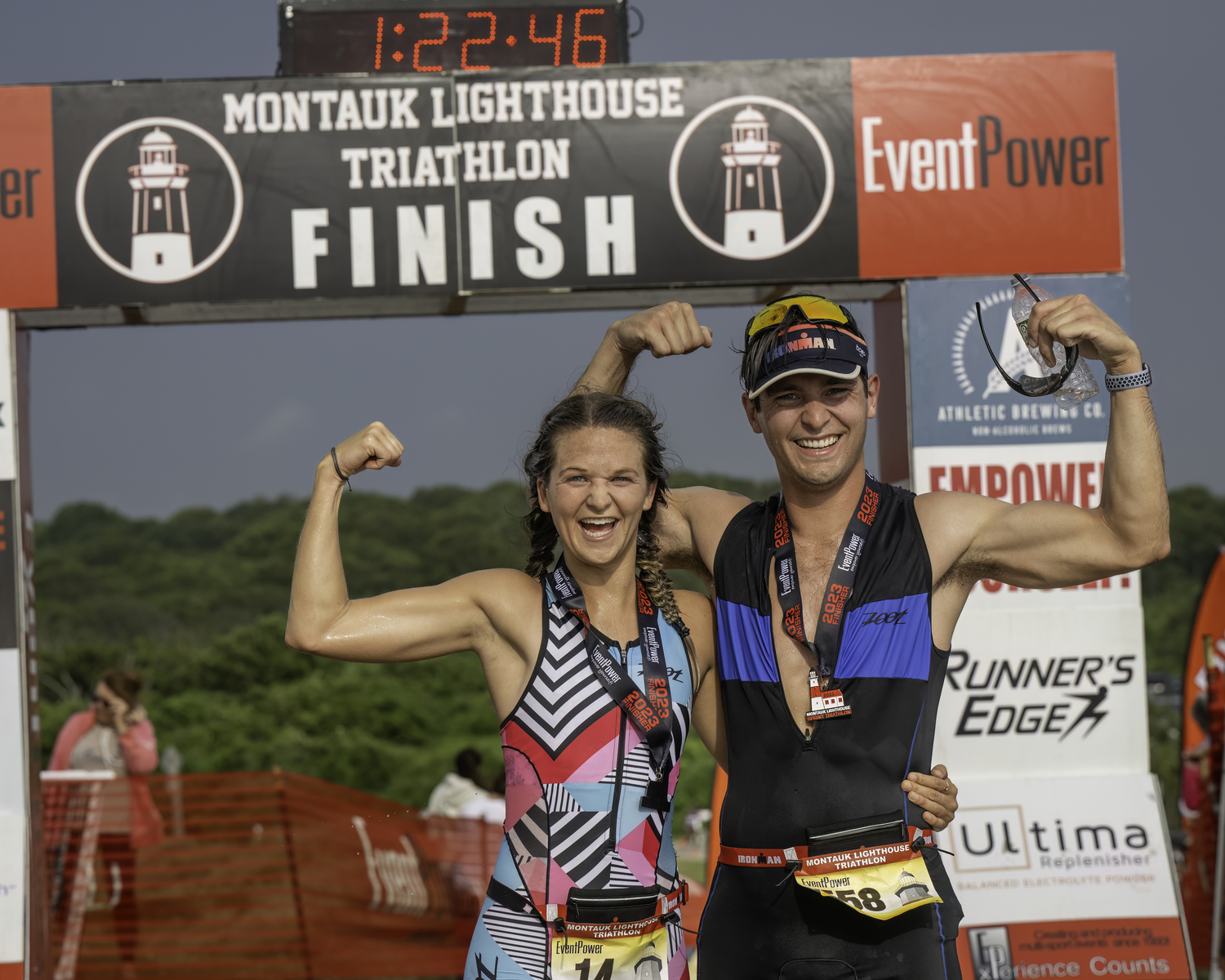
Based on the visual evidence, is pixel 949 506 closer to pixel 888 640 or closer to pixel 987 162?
pixel 888 640

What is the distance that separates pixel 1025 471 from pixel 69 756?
6602 millimetres

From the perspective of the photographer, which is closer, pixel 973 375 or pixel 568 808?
pixel 568 808

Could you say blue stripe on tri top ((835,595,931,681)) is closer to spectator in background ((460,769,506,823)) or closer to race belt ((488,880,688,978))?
race belt ((488,880,688,978))

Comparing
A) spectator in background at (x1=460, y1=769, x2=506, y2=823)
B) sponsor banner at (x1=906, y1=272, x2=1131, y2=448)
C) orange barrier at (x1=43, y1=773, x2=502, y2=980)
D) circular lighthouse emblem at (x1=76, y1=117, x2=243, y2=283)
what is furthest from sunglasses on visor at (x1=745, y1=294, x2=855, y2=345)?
spectator in background at (x1=460, y1=769, x2=506, y2=823)

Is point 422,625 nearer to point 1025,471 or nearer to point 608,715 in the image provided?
point 608,715

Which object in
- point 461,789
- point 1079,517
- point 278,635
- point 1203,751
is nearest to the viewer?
point 1079,517

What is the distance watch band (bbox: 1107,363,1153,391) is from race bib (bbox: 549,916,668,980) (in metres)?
1.49

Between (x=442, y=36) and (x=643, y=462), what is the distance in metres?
3.41

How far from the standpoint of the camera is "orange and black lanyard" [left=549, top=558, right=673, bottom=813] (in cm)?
262

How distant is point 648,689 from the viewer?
2.65 meters

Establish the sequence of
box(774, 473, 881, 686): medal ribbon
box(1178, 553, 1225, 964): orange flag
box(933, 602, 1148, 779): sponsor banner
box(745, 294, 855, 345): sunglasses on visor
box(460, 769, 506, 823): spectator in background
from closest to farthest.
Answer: box(774, 473, 881, 686): medal ribbon → box(745, 294, 855, 345): sunglasses on visor → box(933, 602, 1148, 779): sponsor banner → box(1178, 553, 1225, 964): orange flag → box(460, 769, 506, 823): spectator in background

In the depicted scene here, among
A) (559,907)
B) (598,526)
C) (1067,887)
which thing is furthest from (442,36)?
(1067,887)

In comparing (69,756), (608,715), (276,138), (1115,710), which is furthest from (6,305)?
(1115,710)

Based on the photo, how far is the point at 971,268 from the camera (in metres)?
5.36
